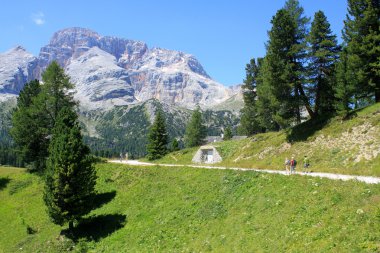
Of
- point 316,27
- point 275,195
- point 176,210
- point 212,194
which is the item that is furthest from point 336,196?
point 316,27

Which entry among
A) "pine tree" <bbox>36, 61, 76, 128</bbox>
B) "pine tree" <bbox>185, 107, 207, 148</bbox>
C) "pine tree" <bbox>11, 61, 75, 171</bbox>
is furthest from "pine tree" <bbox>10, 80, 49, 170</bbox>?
"pine tree" <bbox>185, 107, 207, 148</bbox>

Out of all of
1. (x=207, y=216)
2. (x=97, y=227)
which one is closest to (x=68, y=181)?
(x=97, y=227)

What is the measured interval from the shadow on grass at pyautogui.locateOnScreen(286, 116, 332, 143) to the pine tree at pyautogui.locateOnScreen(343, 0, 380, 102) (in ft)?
17.7

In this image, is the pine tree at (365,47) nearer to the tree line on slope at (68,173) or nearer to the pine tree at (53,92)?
the tree line on slope at (68,173)

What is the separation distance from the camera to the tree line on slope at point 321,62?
42781mm

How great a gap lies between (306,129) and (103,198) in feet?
92.1

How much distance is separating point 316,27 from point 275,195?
29.9 m

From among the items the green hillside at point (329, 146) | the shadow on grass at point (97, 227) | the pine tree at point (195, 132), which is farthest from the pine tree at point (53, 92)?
the pine tree at point (195, 132)

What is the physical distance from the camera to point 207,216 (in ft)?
93.5

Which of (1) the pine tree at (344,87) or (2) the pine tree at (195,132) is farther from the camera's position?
(2) the pine tree at (195,132)

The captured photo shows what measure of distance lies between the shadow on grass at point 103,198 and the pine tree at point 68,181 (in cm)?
557

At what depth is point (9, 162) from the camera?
169500 millimetres

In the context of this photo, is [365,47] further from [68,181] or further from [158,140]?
[158,140]

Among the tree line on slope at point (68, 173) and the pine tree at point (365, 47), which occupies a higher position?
the pine tree at point (365, 47)
